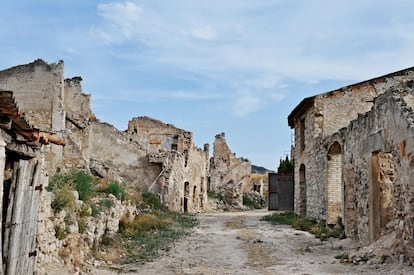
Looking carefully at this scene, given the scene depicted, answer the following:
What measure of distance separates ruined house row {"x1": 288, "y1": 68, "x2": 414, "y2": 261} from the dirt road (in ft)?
3.68

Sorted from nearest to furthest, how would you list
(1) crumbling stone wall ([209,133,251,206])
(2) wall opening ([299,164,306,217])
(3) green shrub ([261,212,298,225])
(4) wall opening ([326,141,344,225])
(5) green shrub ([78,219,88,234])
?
(5) green shrub ([78,219,88,234]), (4) wall opening ([326,141,344,225]), (3) green shrub ([261,212,298,225]), (2) wall opening ([299,164,306,217]), (1) crumbling stone wall ([209,133,251,206])

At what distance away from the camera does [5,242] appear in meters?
6.77

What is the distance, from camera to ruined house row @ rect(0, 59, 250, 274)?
700cm

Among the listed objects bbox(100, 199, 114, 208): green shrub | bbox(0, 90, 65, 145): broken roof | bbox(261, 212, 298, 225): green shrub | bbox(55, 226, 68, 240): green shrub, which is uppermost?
bbox(0, 90, 65, 145): broken roof

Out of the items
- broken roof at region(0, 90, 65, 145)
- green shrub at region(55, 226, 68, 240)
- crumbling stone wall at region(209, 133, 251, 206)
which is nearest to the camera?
broken roof at region(0, 90, 65, 145)

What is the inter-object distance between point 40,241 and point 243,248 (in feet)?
20.2

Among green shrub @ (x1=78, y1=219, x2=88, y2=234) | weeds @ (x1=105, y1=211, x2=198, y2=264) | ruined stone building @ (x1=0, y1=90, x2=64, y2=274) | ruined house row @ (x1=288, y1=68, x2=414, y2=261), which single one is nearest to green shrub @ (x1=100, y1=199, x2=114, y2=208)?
weeds @ (x1=105, y1=211, x2=198, y2=264)

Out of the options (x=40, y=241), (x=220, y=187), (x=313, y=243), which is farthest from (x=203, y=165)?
(x=40, y=241)

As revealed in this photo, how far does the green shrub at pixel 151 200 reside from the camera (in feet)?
72.9

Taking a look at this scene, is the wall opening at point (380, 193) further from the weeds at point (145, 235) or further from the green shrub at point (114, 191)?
the green shrub at point (114, 191)

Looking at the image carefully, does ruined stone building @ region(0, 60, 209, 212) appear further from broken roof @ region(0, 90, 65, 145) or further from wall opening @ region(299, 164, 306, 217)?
broken roof @ region(0, 90, 65, 145)

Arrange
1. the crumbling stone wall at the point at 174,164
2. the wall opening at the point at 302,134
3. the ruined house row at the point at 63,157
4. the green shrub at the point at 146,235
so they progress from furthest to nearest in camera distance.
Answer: the crumbling stone wall at the point at 174,164
the wall opening at the point at 302,134
the green shrub at the point at 146,235
the ruined house row at the point at 63,157

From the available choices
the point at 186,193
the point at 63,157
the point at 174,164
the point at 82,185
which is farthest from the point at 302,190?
the point at 82,185

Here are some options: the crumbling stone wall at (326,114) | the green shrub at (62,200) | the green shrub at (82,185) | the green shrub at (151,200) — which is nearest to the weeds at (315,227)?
the crumbling stone wall at (326,114)
